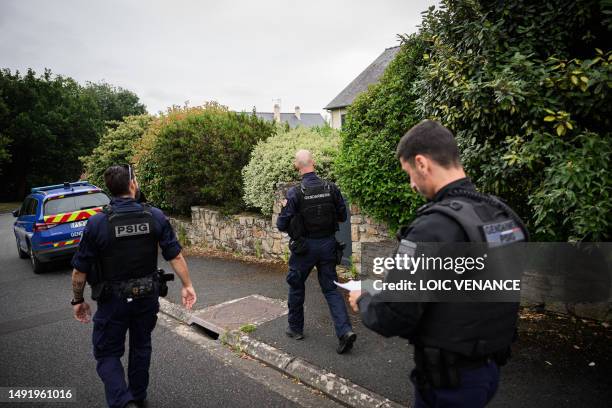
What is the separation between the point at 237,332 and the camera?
5.19 metres

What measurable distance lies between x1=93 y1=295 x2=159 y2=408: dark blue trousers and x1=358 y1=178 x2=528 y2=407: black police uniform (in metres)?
2.28

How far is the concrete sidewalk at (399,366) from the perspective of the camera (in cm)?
351

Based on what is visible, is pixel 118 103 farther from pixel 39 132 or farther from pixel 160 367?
pixel 160 367

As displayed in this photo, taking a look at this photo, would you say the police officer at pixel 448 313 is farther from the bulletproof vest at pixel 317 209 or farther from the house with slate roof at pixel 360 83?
the house with slate roof at pixel 360 83

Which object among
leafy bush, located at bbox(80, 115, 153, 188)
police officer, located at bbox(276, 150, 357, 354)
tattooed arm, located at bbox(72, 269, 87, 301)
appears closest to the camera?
tattooed arm, located at bbox(72, 269, 87, 301)

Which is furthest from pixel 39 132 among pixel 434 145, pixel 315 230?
pixel 434 145

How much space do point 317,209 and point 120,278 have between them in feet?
6.89

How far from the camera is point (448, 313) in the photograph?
6.32 ft

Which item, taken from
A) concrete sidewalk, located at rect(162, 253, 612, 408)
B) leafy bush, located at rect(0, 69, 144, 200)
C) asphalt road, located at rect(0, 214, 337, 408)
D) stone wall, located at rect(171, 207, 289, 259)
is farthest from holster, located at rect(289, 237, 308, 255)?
leafy bush, located at rect(0, 69, 144, 200)

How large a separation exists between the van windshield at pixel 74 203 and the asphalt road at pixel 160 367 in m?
2.72

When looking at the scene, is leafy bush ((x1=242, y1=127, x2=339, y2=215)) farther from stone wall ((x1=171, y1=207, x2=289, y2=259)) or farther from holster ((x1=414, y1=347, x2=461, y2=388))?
holster ((x1=414, y1=347, x2=461, y2=388))

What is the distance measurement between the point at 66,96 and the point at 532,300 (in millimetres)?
38045

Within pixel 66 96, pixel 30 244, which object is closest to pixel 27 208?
pixel 30 244

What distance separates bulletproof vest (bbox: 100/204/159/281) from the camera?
3.41 m
